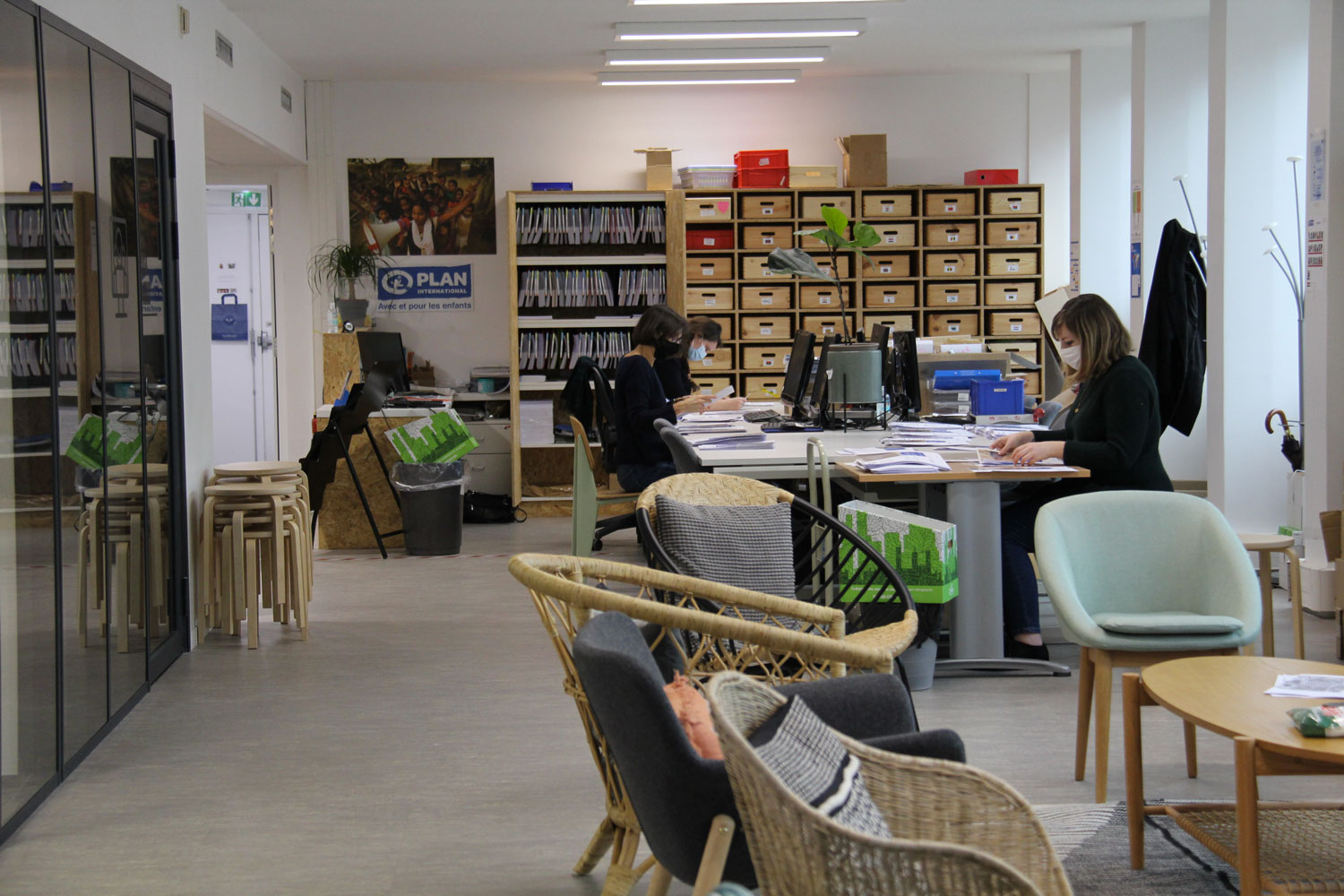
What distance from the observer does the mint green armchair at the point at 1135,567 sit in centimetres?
324

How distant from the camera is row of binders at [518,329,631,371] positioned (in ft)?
30.2

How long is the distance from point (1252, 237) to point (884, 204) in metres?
3.28

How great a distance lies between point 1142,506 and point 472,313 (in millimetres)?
6881

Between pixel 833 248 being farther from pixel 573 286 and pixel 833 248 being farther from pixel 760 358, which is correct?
pixel 573 286

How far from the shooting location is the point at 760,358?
30.8 ft

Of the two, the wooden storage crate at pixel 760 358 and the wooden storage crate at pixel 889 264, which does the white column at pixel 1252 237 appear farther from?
the wooden storage crate at pixel 760 358

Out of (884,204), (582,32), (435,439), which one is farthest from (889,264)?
(435,439)

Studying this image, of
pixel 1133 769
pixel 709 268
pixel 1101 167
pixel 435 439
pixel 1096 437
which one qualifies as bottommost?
pixel 1133 769

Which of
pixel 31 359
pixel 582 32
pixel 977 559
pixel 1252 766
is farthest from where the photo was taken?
pixel 582 32

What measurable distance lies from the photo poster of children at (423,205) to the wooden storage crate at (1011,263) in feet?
12.5

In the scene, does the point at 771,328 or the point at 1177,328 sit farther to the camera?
the point at 771,328

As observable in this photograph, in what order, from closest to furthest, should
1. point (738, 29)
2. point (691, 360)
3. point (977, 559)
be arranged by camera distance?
point (977, 559)
point (738, 29)
point (691, 360)

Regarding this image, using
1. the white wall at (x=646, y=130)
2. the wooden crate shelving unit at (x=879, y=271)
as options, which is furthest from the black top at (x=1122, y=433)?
the white wall at (x=646, y=130)

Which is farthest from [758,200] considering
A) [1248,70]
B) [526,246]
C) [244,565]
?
[244,565]
